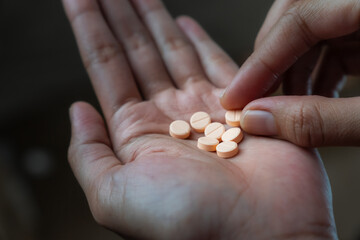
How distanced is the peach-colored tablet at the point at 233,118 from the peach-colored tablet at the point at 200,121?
3.3 inches

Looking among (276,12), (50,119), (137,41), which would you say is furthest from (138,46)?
(50,119)

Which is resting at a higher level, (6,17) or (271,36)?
(6,17)

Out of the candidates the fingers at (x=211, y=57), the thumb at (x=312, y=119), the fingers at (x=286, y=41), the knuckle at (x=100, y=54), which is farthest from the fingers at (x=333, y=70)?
the knuckle at (x=100, y=54)

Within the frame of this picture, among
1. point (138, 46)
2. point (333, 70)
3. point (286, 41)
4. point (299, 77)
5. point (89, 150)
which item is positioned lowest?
point (333, 70)

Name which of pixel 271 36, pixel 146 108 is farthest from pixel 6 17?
pixel 271 36

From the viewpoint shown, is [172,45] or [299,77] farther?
[172,45]

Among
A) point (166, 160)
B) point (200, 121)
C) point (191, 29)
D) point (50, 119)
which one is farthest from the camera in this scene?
point (50, 119)

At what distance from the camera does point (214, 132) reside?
1.41 meters

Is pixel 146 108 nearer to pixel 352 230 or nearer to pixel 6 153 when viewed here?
pixel 6 153

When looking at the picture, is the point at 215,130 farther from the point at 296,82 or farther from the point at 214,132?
the point at 296,82

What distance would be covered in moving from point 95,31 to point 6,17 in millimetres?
1195

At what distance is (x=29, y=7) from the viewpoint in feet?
8.13

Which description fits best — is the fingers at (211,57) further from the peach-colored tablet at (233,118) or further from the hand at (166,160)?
the peach-colored tablet at (233,118)

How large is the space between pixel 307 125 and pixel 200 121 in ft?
1.53
